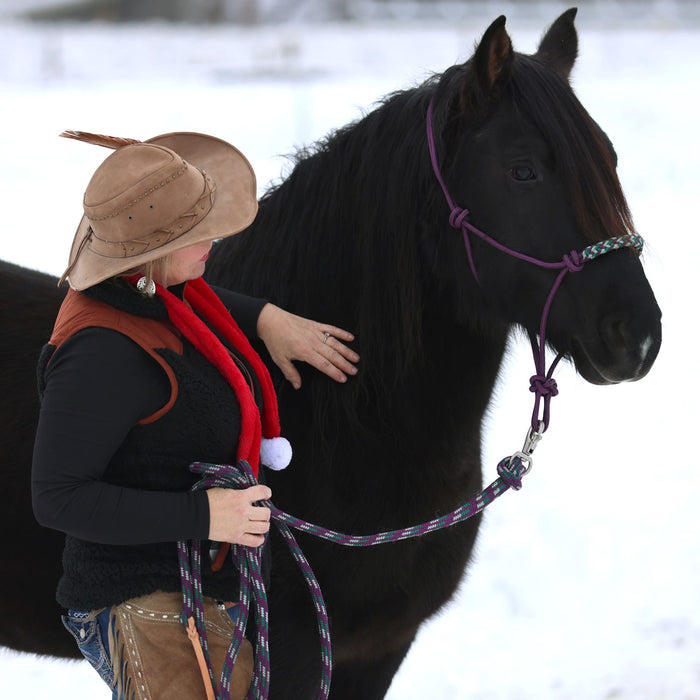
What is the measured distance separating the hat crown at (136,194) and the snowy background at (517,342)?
0.71m

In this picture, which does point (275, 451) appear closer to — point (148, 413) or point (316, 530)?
point (316, 530)

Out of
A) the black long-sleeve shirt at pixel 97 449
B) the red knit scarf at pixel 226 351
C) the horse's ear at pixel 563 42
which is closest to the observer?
the black long-sleeve shirt at pixel 97 449

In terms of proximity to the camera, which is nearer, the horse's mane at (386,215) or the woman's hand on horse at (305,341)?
the horse's mane at (386,215)

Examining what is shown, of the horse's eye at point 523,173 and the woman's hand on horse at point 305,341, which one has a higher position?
the horse's eye at point 523,173

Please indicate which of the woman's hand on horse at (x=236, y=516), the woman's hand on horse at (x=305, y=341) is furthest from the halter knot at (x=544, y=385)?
the woman's hand on horse at (x=236, y=516)

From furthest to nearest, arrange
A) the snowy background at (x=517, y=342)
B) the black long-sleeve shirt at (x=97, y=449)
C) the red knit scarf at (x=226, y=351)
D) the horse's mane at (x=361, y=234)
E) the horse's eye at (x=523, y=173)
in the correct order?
the snowy background at (x=517, y=342), the horse's mane at (x=361, y=234), the horse's eye at (x=523, y=173), the red knit scarf at (x=226, y=351), the black long-sleeve shirt at (x=97, y=449)

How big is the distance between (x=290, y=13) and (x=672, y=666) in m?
11.5

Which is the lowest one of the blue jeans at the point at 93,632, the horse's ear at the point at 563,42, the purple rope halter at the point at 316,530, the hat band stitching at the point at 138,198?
the blue jeans at the point at 93,632

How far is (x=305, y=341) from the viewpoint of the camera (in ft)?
5.07

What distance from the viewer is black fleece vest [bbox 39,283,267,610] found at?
3.99 ft

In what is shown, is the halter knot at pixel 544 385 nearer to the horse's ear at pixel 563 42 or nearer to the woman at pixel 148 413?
the woman at pixel 148 413

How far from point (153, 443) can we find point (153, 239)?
0.32m

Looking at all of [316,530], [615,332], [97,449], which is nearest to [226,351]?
[97,449]

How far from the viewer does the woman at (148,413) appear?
114cm
